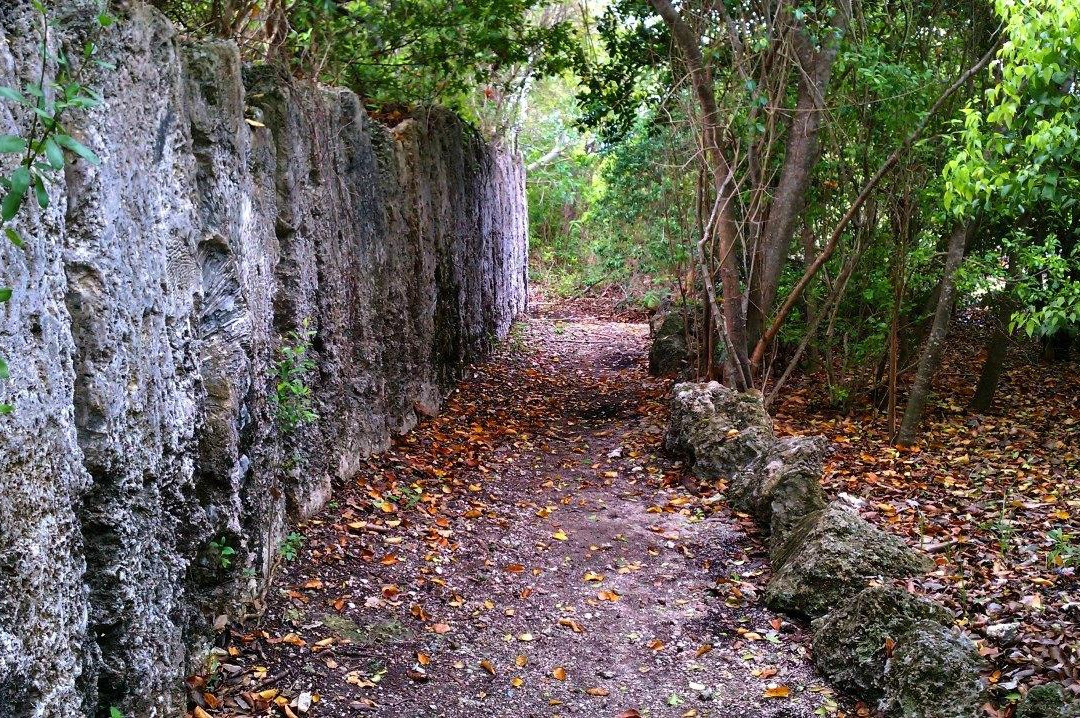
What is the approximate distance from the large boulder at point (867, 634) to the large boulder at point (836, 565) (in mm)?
287

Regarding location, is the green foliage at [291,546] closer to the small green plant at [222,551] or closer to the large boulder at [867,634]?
the small green plant at [222,551]

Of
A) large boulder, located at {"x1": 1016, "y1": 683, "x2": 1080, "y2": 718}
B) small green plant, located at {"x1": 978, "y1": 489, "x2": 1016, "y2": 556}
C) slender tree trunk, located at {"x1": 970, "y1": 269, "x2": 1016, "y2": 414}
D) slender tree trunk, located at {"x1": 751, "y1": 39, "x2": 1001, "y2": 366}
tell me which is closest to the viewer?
large boulder, located at {"x1": 1016, "y1": 683, "x2": 1080, "y2": 718}

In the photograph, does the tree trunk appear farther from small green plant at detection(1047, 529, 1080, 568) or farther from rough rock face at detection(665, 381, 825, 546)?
small green plant at detection(1047, 529, 1080, 568)

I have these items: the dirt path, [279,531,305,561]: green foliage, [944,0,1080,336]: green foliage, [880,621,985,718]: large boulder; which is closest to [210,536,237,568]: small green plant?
the dirt path

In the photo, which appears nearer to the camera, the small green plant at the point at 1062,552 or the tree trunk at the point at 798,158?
the small green plant at the point at 1062,552

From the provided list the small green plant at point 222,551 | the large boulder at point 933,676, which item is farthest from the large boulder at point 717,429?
the small green plant at point 222,551

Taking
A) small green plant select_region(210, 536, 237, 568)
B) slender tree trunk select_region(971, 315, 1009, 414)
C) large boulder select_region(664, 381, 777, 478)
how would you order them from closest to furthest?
1. small green plant select_region(210, 536, 237, 568)
2. large boulder select_region(664, 381, 777, 478)
3. slender tree trunk select_region(971, 315, 1009, 414)

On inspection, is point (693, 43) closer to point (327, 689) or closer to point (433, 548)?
point (433, 548)

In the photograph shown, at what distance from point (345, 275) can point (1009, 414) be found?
20.6ft

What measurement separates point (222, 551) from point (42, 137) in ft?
6.58

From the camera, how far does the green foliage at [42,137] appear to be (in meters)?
1.87

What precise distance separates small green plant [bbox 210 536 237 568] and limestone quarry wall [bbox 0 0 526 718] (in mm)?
20

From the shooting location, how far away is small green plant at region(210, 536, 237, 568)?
3664 millimetres

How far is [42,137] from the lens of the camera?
233 centimetres
